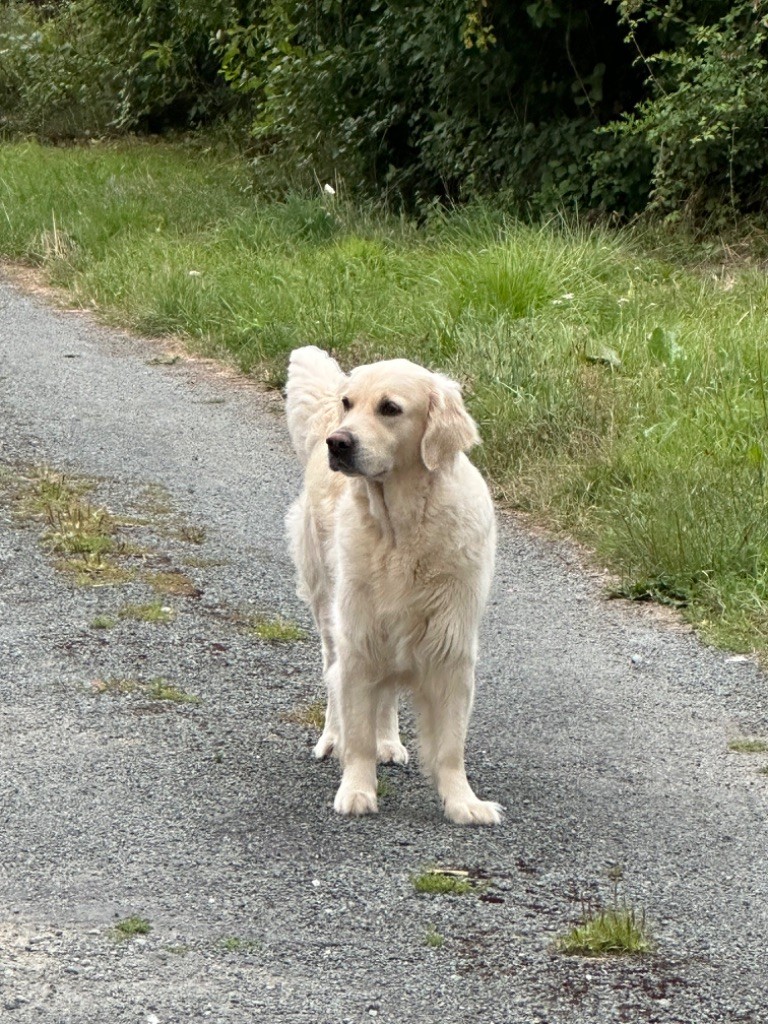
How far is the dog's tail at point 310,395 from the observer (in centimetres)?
518

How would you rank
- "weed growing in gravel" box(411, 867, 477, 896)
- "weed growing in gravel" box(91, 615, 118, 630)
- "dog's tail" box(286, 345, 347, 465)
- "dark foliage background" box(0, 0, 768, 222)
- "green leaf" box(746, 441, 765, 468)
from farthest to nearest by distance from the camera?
1. "dark foliage background" box(0, 0, 768, 222)
2. "green leaf" box(746, 441, 765, 468)
3. "weed growing in gravel" box(91, 615, 118, 630)
4. "dog's tail" box(286, 345, 347, 465)
5. "weed growing in gravel" box(411, 867, 477, 896)

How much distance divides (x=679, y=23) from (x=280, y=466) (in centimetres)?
580

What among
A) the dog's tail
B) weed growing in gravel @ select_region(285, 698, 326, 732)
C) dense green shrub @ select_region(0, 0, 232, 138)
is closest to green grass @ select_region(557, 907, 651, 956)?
weed growing in gravel @ select_region(285, 698, 326, 732)

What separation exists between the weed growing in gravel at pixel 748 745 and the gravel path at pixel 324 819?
6 centimetres

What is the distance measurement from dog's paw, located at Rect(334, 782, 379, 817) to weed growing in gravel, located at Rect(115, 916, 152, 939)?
847 millimetres

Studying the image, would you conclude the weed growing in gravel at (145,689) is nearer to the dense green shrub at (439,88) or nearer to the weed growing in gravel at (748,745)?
the weed growing in gravel at (748,745)

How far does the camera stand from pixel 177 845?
431 centimetres

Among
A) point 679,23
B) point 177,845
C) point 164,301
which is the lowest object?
point 164,301

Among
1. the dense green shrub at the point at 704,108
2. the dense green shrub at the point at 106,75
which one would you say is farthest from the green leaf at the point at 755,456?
the dense green shrub at the point at 106,75

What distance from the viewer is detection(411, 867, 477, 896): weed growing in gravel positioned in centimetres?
405

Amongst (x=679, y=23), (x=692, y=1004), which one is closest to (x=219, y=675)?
(x=692, y=1004)

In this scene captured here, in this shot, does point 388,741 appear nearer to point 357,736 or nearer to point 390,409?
point 357,736

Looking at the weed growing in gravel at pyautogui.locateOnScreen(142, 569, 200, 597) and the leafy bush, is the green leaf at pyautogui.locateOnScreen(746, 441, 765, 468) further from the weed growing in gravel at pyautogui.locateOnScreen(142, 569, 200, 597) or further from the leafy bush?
the leafy bush

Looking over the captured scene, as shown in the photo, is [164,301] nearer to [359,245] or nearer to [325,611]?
[359,245]
